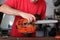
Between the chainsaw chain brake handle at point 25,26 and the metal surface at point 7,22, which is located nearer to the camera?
the chainsaw chain brake handle at point 25,26

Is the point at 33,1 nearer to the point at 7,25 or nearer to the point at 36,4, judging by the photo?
the point at 36,4

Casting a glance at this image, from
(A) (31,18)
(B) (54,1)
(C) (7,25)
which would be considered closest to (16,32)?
(C) (7,25)

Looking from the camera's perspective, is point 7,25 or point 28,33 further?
point 7,25

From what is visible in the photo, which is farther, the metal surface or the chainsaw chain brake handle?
the metal surface

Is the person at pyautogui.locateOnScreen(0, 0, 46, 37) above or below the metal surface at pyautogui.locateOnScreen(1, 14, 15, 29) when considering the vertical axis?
above

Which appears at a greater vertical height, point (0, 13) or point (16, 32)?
point (0, 13)

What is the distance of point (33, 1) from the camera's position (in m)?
0.84

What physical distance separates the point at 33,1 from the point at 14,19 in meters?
0.14

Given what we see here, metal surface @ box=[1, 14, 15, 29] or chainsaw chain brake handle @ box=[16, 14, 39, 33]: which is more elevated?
metal surface @ box=[1, 14, 15, 29]

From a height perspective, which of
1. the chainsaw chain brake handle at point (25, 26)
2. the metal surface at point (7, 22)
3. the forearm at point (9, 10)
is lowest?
the chainsaw chain brake handle at point (25, 26)

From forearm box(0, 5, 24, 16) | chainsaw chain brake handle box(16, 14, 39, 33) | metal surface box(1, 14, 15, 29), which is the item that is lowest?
chainsaw chain brake handle box(16, 14, 39, 33)

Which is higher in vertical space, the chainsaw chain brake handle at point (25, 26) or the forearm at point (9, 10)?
the forearm at point (9, 10)

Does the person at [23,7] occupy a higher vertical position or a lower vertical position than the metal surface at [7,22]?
higher

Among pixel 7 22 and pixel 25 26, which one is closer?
pixel 25 26
